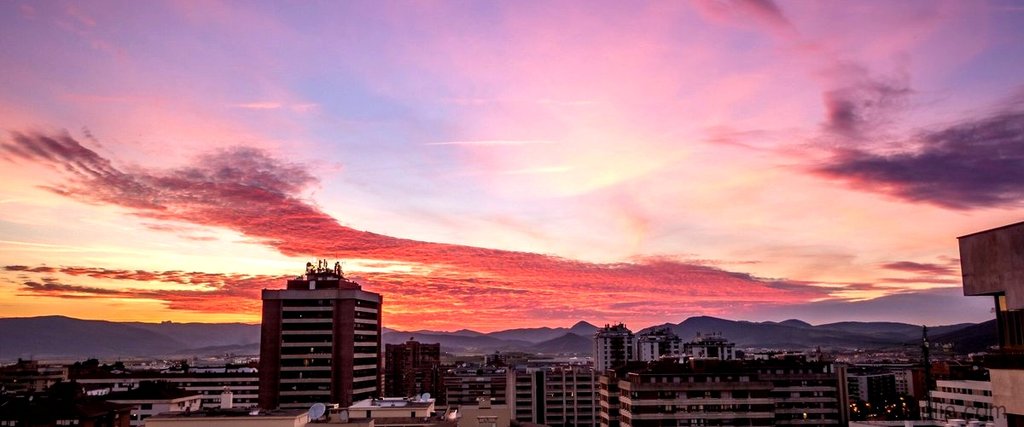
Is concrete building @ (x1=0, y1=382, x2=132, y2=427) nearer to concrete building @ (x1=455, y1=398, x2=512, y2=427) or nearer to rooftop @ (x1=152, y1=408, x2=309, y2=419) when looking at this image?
Result: rooftop @ (x1=152, y1=408, x2=309, y2=419)

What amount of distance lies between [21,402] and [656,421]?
9821 cm

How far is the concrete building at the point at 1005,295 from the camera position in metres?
26.5

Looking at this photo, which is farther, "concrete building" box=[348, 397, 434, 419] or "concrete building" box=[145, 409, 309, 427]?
"concrete building" box=[348, 397, 434, 419]

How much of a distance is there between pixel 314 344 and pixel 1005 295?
146015mm

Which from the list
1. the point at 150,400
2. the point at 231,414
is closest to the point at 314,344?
the point at 150,400

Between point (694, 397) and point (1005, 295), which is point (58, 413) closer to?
point (694, 397)

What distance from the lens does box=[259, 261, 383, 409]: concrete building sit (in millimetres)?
155750

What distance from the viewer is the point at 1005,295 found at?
27469 millimetres

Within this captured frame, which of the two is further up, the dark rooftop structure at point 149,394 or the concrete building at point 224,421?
the concrete building at point 224,421

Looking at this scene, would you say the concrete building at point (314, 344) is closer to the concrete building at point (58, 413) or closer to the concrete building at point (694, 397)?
the concrete building at point (58, 413)

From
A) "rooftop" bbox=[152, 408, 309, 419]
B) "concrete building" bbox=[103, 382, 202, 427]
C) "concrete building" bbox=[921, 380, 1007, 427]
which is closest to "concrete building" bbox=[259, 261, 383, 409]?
"concrete building" bbox=[103, 382, 202, 427]

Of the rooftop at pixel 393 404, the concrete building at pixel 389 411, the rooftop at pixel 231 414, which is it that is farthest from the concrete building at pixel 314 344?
the rooftop at pixel 231 414

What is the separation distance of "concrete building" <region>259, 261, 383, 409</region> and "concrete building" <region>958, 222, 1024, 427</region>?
137 m

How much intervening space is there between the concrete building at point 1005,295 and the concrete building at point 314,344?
13699 centimetres
